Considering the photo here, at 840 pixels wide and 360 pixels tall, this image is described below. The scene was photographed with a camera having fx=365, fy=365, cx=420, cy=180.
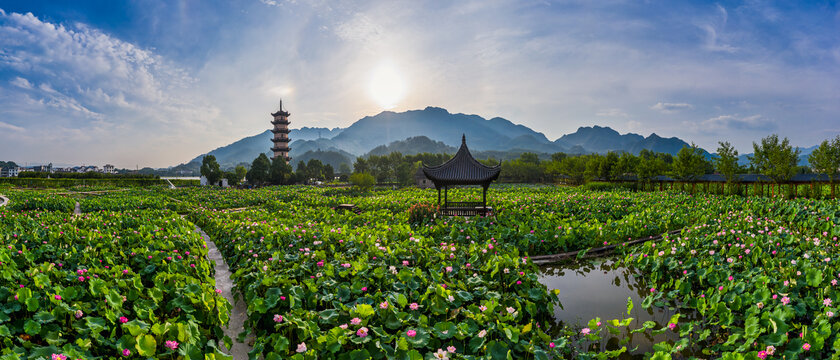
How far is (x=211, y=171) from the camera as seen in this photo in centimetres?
4684

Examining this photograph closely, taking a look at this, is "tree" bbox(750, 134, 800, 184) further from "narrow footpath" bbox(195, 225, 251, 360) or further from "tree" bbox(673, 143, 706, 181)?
"narrow footpath" bbox(195, 225, 251, 360)

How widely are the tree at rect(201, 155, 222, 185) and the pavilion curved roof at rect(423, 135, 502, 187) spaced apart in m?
42.8

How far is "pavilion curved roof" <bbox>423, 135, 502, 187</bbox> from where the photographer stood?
521 inches

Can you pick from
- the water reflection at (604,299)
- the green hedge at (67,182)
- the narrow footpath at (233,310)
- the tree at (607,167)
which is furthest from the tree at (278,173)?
the water reflection at (604,299)

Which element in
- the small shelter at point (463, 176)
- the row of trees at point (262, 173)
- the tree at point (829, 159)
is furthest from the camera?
the row of trees at point (262, 173)

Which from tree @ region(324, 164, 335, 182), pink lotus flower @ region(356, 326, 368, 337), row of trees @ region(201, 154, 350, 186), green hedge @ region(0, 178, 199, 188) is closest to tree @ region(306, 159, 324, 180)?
row of trees @ region(201, 154, 350, 186)

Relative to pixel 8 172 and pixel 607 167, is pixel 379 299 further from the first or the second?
pixel 8 172

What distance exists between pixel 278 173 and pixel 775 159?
4516 centimetres

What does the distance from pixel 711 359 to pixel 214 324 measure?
18.5 ft

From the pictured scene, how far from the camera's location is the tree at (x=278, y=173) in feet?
148

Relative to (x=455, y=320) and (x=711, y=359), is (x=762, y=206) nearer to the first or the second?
(x=711, y=359)

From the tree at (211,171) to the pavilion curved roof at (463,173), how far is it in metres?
42.8

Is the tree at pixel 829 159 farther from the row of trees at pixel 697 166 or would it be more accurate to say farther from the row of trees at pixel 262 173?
the row of trees at pixel 262 173

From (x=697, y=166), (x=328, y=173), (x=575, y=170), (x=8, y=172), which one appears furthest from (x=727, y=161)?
(x=8, y=172)
